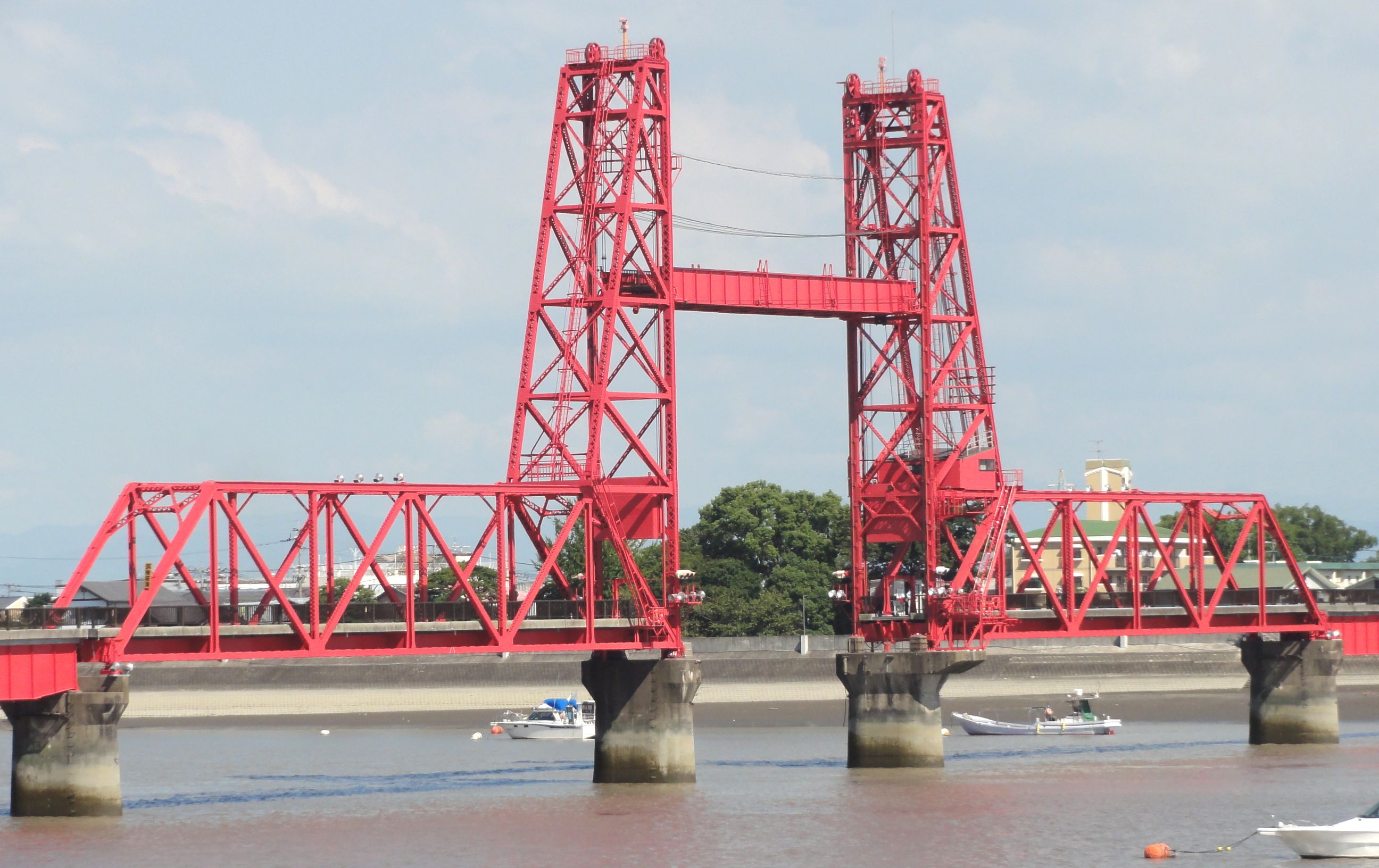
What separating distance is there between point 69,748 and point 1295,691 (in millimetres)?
53810

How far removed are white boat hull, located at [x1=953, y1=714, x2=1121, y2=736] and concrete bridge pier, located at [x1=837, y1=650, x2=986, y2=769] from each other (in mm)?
27192

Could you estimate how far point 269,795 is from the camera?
249 ft

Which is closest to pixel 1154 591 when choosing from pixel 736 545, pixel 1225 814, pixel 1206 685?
pixel 1225 814

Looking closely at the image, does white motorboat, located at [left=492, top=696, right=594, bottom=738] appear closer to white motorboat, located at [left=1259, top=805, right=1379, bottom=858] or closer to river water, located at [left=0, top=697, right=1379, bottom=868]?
river water, located at [left=0, top=697, right=1379, bottom=868]

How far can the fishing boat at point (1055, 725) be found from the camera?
10450 centimetres

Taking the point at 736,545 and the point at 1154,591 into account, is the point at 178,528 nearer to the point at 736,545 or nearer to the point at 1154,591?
the point at 1154,591

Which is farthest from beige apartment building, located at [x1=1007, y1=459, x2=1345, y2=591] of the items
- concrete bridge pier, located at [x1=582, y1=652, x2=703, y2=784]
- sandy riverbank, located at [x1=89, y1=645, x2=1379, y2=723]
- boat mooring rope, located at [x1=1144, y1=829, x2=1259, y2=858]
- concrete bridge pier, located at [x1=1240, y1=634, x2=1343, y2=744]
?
boat mooring rope, located at [x1=1144, y1=829, x2=1259, y2=858]

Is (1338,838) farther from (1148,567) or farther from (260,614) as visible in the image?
(1148,567)

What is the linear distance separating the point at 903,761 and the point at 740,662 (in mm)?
48350

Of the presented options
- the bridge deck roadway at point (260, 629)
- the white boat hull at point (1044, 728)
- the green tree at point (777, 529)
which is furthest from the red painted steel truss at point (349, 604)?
the green tree at point (777, 529)

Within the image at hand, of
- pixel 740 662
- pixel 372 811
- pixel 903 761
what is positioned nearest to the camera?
pixel 372 811

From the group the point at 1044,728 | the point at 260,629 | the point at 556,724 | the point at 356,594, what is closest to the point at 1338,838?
the point at 260,629

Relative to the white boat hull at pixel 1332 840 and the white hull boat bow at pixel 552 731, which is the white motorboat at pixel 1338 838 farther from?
the white hull boat bow at pixel 552 731

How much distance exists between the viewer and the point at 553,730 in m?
110
